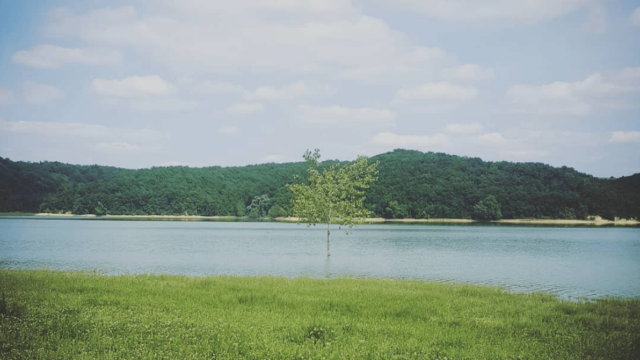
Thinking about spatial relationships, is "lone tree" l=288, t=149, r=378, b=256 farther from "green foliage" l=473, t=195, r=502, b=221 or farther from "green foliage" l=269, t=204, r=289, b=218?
"green foliage" l=269, t=204, r=289, b=218

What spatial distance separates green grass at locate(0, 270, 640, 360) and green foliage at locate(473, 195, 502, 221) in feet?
501

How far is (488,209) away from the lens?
167 meters

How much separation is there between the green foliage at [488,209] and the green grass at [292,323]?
501ft

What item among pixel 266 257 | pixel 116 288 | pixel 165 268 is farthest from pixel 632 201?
pixel 116 288

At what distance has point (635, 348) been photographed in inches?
479

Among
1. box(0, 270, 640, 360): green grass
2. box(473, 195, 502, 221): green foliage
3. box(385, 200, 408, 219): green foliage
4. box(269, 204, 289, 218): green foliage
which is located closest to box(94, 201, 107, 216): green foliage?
box(269, 204, 289, 218): green foliage

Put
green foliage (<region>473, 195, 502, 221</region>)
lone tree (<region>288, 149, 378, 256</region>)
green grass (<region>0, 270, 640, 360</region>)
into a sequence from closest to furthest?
green grass (<region>0, 270, 640, 360</region>)
lone tree (<region>288, 149, 378, 256</region>)
green foliage (<region>473, 195, 502, 221</region>)

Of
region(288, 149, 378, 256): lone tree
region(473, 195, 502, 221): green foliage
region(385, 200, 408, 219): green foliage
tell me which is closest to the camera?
region(288, 149, 378, 256): lone tree

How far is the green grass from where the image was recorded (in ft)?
35.4

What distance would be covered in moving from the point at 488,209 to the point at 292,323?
164718 mm

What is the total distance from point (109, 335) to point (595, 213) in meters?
183

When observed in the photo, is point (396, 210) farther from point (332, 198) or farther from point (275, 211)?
point (332, 198)

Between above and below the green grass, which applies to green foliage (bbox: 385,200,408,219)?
above

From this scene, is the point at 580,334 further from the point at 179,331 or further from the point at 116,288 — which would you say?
the point at 116,288
